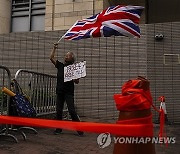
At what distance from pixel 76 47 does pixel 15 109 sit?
4.47 m

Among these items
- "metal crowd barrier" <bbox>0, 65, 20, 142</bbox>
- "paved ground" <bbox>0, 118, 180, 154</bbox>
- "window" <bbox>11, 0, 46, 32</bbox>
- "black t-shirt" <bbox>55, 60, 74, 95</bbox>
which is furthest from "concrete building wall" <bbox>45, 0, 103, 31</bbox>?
"paved ground" <bbox>0, 118, 180, 154</bbox>

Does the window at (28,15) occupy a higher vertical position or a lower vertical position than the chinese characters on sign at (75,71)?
higher

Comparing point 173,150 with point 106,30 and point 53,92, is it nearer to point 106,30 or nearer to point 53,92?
point 106,30

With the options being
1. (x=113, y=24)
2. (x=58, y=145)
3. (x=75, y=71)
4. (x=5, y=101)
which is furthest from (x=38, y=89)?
(x=113, y=24)

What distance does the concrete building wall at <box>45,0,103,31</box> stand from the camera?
11852 millimetres

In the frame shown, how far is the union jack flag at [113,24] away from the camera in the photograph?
6145 mm

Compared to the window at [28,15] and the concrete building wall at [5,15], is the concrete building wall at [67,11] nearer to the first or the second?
the window at [28,15]

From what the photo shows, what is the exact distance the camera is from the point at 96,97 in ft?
31.2

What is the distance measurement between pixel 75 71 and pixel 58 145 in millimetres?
1622

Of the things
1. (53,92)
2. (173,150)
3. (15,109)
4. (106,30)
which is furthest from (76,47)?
(173,150)

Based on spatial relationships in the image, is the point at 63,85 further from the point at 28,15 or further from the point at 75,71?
the point at 28,15

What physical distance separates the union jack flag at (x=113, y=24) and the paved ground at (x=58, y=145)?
207 cm

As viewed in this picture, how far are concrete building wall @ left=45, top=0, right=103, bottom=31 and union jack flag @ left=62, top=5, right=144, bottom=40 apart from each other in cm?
557

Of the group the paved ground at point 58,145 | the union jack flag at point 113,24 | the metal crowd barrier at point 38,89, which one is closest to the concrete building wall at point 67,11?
the metal crowd barrier at point 38,89
